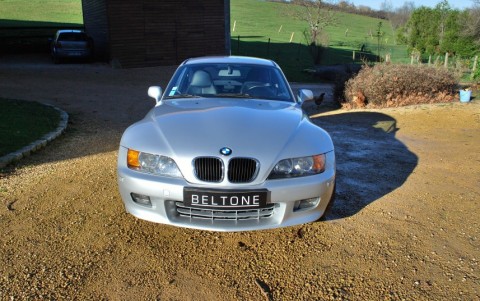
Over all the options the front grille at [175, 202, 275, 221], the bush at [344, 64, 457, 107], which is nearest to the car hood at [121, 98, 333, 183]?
the front grille at [175, 202, 275, 221]

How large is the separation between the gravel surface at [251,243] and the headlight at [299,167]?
0.65m

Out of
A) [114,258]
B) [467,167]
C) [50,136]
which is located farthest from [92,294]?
[467,167]

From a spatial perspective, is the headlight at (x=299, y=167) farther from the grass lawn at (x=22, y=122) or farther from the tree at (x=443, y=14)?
the tree at (x=443, y=14)

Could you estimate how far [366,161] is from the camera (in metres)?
6.03

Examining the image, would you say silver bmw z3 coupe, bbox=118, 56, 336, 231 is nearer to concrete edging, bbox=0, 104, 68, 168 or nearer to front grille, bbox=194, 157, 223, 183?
front grille, bbox=194, 157, 223, 183

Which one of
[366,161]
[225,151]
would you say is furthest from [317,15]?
[225,151]

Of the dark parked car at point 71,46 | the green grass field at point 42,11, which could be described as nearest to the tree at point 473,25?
the dark parked car at point 71,46

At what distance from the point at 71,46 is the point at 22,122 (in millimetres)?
12801

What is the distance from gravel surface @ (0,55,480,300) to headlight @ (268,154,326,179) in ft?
2.15

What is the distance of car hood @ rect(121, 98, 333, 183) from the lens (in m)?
3.15

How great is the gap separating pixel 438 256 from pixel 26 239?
3342 millimetres

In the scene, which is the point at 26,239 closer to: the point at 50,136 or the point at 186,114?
the point at 186,114

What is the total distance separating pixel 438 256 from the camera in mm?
3352

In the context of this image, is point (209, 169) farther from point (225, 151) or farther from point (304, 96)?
point (304, 96)
